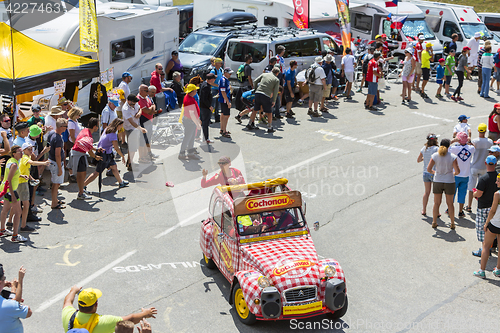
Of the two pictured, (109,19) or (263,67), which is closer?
(109,19)

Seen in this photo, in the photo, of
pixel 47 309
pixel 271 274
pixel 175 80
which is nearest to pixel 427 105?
pixel 175 80

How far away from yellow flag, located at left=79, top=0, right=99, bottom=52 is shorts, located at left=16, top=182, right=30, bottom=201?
19.0 feet

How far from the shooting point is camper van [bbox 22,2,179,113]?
14.7 m

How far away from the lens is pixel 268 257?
23.9ft

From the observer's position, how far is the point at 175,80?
16719 mm

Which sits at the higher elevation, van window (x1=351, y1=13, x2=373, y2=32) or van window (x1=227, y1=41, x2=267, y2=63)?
van window (x1=351, y1=13, x2=373, y2=32)

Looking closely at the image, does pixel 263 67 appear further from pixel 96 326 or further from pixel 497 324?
pixel 96 326

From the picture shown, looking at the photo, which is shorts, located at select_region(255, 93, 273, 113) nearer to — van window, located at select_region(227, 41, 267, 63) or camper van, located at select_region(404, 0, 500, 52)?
van window, located at select_region(227, 41, 267, 63)

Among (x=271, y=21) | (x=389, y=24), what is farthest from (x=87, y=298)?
(x=389, y=24)

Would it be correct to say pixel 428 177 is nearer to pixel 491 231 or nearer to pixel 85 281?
pixel 491 231

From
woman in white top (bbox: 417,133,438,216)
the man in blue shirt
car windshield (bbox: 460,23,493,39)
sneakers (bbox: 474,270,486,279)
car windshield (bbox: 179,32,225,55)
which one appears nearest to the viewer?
sneakers (bbox: 474,270,486,279)

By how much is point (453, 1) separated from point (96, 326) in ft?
148

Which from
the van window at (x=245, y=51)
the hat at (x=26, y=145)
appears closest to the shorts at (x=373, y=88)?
the van window at (x=245, y=51)

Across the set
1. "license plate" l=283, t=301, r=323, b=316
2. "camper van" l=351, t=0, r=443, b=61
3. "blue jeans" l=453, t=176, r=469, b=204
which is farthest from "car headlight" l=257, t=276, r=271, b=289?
"camper van" l=351, t=0, r=443, b=61
